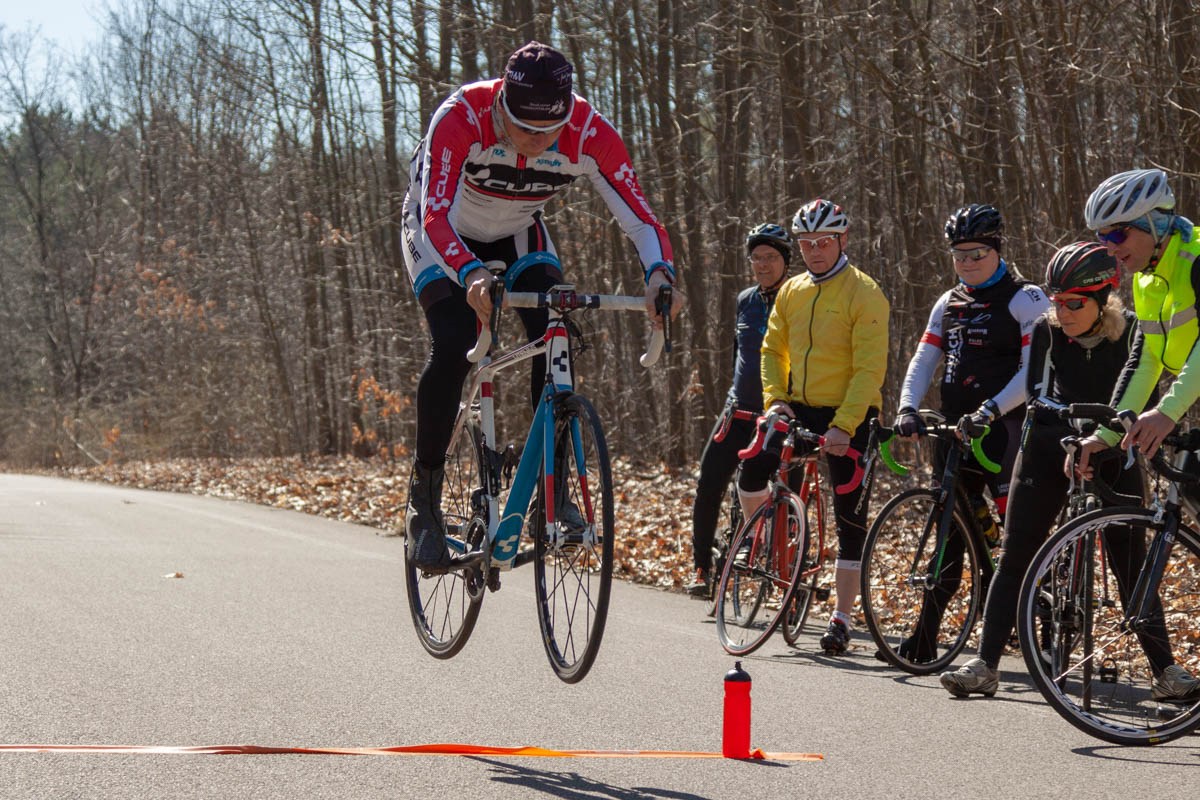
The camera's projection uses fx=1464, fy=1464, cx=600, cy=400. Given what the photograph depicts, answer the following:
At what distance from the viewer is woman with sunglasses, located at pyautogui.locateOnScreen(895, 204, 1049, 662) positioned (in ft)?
25.3

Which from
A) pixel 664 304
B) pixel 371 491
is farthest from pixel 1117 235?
pixel 371 491

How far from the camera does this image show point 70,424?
A: 4141 cm

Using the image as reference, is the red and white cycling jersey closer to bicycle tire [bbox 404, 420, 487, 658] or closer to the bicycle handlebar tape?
bicycle tire [bbox 404, 420, 487, 658]

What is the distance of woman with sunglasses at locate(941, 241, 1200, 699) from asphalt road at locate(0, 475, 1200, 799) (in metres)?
0.38

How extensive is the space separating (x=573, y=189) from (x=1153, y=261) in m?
17.0

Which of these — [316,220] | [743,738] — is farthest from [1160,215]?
[316,220]

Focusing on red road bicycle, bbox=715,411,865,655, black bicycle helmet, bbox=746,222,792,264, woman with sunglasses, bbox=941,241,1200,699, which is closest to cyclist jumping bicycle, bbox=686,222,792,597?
black bicycle helmet, bbox=746,222,792,264

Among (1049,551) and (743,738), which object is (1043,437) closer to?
(1049,551)

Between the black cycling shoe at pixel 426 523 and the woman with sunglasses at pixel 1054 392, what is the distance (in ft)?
8.19

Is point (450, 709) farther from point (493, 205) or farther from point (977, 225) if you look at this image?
point (977, 225)

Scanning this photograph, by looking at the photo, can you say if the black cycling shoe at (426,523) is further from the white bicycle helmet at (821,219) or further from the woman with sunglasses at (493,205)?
the white bicycle helmet at (821,219)

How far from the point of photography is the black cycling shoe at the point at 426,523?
20.5ft

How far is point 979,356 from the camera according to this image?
7.90 m

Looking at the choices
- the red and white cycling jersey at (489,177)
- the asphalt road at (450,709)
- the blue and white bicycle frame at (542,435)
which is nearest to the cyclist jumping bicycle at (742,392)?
the asphalt road at (450,709)
